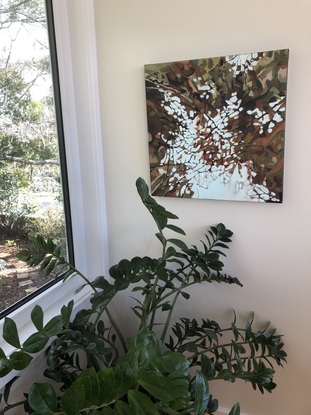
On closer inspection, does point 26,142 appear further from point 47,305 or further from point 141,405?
point 141,405

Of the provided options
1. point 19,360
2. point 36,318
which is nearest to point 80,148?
point 36,318

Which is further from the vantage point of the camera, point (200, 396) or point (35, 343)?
point (35, 343)

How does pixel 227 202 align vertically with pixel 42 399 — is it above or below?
above

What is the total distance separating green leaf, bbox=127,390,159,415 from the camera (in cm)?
71

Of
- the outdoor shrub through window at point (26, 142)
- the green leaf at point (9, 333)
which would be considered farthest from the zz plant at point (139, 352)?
the outdoor shrub through window at point (26, 142)

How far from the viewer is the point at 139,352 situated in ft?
2.52

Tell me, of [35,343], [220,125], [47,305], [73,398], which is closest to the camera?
[73,398]

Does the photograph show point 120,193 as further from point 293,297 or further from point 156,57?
point 293,297

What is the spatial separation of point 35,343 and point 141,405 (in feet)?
1.26

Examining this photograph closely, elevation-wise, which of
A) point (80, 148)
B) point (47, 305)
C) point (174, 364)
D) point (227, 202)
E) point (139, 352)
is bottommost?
point (47, 305)

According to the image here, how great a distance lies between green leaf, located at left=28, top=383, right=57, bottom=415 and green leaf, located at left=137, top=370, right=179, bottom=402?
0.77 ft

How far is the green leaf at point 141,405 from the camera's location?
715 mm

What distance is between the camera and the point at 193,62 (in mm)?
1277

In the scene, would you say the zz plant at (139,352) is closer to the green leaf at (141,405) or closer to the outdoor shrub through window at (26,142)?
the green leaf at (141,405)
